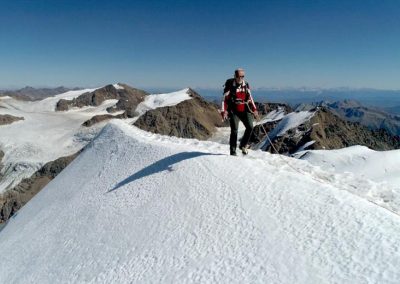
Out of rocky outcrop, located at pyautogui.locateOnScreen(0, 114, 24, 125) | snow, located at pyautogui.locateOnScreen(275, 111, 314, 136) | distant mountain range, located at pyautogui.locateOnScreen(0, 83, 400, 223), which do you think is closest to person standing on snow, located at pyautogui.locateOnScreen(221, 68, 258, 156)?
distant mountain range, located at pyautogui.locateOnScreen(0, 83, 400, 223)

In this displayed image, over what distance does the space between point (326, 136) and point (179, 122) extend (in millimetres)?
78526

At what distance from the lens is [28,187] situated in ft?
405

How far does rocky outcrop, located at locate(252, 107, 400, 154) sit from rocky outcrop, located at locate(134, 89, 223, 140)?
37298 millimetres

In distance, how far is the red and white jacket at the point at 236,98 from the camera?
15336 millimetres

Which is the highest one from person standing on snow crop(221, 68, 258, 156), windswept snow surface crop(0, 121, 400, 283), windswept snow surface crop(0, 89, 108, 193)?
person standing on snow crop(221, 68, 258, 156)

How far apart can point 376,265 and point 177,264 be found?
14.5 feet

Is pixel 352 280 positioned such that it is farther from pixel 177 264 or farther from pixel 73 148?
pixel 73 148

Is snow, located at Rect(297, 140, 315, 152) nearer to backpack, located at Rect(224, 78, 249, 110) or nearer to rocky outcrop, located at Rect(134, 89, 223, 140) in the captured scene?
rocky outcrop, located at Rect(134, 89, 223, 140)

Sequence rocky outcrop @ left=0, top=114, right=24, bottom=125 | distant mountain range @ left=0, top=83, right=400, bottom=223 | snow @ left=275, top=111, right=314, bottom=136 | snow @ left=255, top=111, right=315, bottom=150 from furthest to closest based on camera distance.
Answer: rocky outcrop @ left=0, top=114, right=24, bottom=125
snow @ left=275, top=111, right=314, bottom=136
snow @ left=255, top=111, right=315, bottom=150
distant mountain range @ left=0, top=83, right=400, bottom=223

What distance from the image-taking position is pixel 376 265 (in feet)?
25.6

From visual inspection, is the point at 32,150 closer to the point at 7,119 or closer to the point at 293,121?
the point at 7,119

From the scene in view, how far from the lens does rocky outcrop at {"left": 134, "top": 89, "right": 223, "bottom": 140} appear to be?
564 ft

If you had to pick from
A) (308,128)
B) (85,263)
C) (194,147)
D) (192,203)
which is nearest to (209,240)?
(192,203)

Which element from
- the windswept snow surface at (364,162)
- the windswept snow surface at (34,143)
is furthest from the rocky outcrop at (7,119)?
the windswept snow surface at (364,162)
